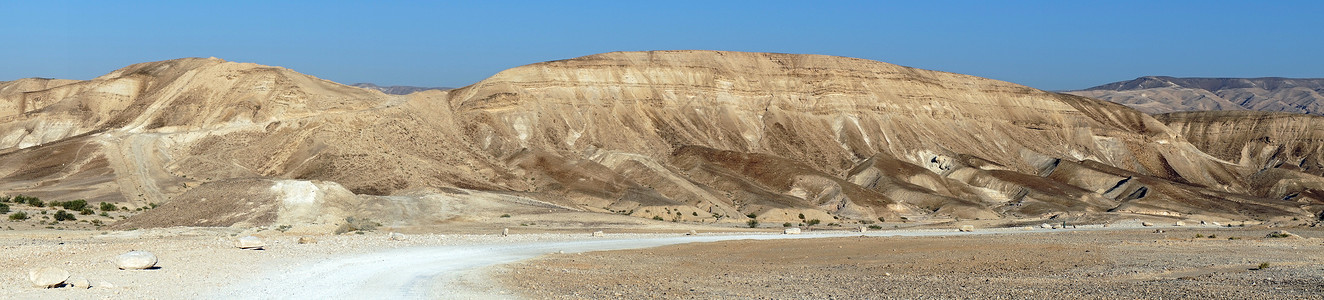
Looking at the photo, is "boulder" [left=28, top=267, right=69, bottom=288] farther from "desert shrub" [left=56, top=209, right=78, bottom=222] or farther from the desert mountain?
"desert shrub" [left=56, top=209, right=78, bottom=222]

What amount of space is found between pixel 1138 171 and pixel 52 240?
311 feet

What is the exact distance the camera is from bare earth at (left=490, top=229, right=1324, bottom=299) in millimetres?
22219

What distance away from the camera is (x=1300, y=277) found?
931 inches

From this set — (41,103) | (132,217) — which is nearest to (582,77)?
(41,103)

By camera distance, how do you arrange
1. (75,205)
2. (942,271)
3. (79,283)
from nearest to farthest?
(79,283)
(942,271)
(75,205)

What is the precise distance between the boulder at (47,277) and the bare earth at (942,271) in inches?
325

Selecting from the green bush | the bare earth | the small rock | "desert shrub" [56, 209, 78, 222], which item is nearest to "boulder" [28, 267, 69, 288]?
the small rock

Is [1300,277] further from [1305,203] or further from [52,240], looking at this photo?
[1305,203]

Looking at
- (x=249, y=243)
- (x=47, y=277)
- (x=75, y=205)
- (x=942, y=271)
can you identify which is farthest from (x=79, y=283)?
(x=75, y=205)

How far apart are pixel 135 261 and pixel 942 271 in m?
17.2

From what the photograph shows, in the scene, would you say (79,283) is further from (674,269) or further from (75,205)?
(75,205)

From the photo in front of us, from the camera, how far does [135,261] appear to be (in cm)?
2539

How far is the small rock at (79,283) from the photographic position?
72.4 feet

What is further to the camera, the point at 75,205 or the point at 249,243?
the point at 75,205
